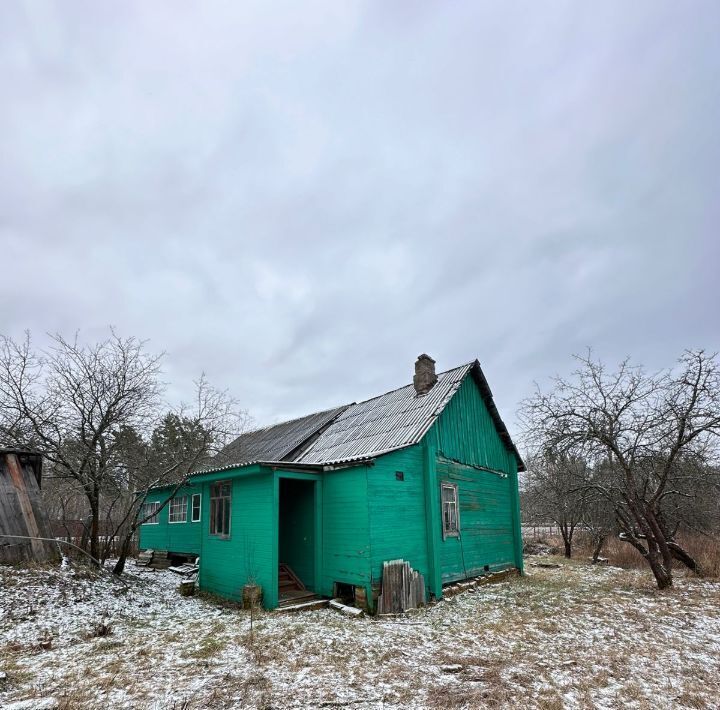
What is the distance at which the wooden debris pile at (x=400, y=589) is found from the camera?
10305 millimetres

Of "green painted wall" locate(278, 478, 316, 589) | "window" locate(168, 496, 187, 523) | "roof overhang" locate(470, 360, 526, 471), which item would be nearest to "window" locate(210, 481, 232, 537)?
"green painted wall" locate(278, 478, 316, 589)

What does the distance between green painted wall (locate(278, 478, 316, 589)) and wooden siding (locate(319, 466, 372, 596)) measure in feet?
1.88

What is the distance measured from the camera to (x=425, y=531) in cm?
1191

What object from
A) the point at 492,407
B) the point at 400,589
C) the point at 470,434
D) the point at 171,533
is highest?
the point at 492,407

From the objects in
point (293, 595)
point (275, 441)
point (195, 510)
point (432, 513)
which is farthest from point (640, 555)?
point (195, 510)

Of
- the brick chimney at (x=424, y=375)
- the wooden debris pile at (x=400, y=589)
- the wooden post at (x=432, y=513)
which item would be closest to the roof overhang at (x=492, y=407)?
the brick chimney at (x=424, y=375)

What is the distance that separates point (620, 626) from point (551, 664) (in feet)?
9.69

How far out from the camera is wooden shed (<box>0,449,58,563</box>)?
1084 centimetres

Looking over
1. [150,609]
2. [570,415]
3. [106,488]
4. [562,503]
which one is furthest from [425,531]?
[562,503]

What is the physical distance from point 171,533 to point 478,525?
37.6 feet

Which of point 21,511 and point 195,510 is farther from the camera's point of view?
point 195,510

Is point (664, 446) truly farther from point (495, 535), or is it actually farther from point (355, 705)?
point (355, 705)

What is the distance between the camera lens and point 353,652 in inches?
286

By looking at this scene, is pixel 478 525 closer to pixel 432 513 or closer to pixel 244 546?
pixel 432 513
